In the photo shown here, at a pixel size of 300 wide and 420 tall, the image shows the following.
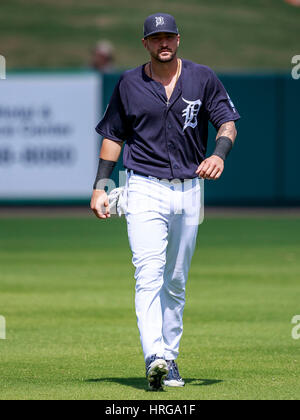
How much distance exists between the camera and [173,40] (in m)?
6.95

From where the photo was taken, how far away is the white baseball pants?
22.3 ft

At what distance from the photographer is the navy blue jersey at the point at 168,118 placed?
23.0ft

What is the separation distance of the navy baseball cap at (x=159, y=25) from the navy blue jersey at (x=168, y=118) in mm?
334

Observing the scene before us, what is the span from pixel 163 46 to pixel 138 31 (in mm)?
26062

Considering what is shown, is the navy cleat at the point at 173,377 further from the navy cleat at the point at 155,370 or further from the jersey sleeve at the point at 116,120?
the jersey sleeve at the point at 116,120

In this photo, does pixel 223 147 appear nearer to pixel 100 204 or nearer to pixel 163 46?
pixel 163 46

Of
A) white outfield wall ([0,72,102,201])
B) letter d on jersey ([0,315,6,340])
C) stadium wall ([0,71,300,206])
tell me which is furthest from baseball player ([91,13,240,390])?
stadium wall ([0,71,300,206])

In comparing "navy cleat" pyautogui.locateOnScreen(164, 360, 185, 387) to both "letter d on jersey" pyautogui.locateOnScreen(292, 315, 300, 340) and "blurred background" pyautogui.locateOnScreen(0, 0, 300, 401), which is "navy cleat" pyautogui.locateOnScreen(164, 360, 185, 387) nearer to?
"blurred background" pyautogui.locateOnScreen(0, 0, 300, 401)

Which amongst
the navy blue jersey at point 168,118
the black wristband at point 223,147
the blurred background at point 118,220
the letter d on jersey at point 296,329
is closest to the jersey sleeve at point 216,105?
the navy blue jersey at point 168,118

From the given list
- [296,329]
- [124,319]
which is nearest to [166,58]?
[296,329]

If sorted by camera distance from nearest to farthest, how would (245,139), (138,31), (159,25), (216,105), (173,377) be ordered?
(159,25) < (173,377) < (216,105) < (245,139) < (138,31)

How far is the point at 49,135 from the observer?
866 inches

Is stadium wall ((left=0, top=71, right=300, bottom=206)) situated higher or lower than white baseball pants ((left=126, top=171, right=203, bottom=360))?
higher

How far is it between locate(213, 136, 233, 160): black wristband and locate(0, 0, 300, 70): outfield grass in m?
22.9
